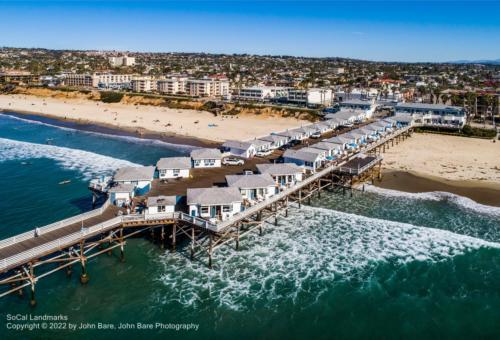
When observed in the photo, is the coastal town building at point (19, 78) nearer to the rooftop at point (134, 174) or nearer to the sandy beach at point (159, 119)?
the sandy beach at point (159, 119)

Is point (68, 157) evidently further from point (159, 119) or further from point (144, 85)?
point (144, 85)

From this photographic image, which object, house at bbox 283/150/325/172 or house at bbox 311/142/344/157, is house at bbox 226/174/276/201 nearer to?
house at bbox 283/150/325/172

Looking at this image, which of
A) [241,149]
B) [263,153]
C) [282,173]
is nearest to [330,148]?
[263,153]

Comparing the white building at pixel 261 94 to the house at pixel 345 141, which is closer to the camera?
the house at pixel 345 141

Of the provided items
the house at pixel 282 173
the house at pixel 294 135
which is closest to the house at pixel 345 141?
the house at pixel 294 135

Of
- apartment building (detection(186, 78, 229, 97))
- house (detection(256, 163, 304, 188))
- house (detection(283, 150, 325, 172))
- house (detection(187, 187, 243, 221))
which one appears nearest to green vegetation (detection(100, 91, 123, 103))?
apartment building (detection(186, 78, 229, 97))

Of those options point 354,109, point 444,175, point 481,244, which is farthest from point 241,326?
point 354,109
